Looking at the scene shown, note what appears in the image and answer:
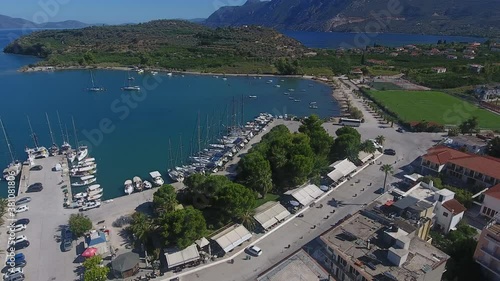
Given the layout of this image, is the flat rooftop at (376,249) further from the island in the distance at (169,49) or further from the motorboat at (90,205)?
the island in the distance at (169,49)

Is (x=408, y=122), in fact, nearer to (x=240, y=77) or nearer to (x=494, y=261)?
(x=494, y=261)

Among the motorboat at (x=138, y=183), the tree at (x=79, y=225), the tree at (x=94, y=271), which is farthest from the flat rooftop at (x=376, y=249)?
the motorboat at (x=138, y=183)

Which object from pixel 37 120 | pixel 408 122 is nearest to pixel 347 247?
pixel 408 122

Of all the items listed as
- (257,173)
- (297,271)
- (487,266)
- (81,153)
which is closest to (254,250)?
(297,271)

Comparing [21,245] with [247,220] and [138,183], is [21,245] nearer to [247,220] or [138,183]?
[138,183]

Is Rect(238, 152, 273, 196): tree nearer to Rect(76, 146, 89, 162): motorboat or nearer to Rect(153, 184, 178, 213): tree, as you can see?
Rect(153, 184, 178, 213): tree
